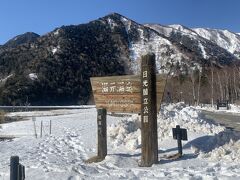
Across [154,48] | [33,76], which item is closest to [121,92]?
[33,76]

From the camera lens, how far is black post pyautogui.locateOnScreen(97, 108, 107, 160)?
12.7 metres

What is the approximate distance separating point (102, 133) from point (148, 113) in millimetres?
1910

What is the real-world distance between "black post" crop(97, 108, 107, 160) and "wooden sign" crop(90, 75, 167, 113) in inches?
9.8

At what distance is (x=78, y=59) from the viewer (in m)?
135

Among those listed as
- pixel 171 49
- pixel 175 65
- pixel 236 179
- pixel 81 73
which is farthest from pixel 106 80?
pixel 171 49

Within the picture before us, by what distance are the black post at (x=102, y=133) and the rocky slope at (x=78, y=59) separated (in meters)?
76.2

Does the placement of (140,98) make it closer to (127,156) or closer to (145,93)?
(145,93)

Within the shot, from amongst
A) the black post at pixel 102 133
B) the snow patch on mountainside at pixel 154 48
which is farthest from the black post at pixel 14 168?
the snow patch on mountainside at pixel 154 48

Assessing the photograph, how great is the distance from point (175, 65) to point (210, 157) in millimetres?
122341

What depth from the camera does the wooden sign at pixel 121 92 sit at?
40.3 ft

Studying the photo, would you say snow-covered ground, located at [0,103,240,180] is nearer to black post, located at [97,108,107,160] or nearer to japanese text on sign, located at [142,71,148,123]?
black post, located at [97,108,107,160]

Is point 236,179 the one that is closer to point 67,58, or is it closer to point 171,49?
point 67,58

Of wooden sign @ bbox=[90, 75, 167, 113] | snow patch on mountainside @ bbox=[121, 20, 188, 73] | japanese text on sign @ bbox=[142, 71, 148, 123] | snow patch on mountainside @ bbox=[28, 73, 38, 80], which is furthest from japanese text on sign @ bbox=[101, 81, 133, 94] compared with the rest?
snow patch on mountainside @ bbox=[121, 20, 188, 73]

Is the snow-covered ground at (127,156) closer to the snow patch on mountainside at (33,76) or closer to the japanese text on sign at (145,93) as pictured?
the japanese text on sign at (145,93)
